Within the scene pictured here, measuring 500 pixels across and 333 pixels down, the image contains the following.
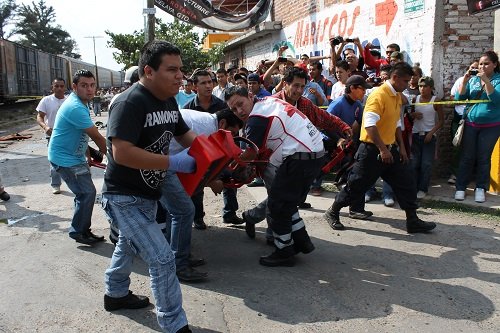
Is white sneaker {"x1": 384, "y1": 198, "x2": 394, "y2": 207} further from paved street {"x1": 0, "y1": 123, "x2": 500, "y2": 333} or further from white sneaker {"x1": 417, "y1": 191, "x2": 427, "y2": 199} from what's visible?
white sneaker {"x1": 417, "y1": 191, "x2": 427, "y2": 199}

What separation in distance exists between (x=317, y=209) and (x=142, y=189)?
11.3 feet

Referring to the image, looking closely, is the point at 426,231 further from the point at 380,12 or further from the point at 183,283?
the point at 380,12

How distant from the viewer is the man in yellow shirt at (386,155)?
483cm

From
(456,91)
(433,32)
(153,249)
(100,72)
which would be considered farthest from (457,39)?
(100,72)

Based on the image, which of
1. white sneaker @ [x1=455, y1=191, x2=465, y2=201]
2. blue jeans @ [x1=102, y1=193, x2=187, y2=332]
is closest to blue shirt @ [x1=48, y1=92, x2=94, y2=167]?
blue jeans @ [x1=102, y1=193, x2=187, y2=332]

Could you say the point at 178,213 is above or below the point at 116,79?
below

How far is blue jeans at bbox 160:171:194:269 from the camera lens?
12.3ft

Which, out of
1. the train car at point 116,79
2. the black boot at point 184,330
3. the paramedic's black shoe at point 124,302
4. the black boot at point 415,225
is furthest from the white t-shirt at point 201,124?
the train car at point 116,79

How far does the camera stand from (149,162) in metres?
2.63

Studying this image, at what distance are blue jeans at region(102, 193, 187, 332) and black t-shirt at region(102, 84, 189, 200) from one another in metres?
0.08

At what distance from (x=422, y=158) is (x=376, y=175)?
1770 mm

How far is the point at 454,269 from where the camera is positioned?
13.3ft

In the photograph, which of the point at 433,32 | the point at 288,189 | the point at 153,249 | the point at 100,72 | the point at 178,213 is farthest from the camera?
the point at 100,72

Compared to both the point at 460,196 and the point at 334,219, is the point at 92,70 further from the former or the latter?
the point at 334,219
